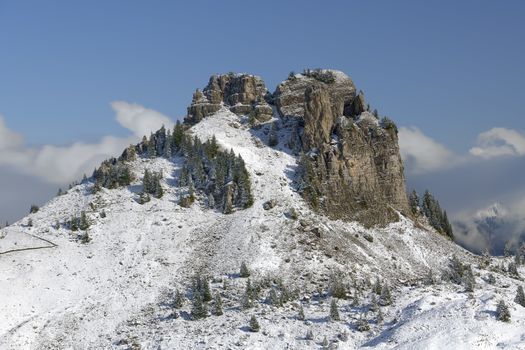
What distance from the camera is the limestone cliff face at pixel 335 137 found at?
101 metres

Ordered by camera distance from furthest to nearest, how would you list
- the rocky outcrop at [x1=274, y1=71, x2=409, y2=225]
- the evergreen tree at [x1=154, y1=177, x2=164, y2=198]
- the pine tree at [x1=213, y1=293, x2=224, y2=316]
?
the rocky outcrop at [x1=274, y1=71, x2=409, y2=225] → the evergreen tree at [x1=154, y1=177, x2=164, y2=198] → the pine tree at [x1=213, y1=293, x2=224, y2=316]

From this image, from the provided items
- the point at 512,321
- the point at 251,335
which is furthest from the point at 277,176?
the point at 512,321

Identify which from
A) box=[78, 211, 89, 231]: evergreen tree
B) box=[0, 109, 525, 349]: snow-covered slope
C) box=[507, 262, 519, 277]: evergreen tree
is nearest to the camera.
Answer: box=[0, 109, 525, 349]: snow-covered slope

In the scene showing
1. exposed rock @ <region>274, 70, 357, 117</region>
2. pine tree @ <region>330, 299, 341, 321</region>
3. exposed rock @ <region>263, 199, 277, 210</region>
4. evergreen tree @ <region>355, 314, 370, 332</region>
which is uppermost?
exposed rock @ <region>274, 70, 357, 117</region>

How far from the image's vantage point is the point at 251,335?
58969mm

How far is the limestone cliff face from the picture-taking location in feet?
331

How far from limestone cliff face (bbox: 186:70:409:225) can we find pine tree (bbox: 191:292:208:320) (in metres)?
35.9

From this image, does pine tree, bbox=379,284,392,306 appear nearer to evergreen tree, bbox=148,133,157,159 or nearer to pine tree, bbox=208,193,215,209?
pine tree, bbox=208,193,215,209

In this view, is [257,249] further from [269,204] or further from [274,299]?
[274,299]

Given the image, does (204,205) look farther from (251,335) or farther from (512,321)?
(512,321)

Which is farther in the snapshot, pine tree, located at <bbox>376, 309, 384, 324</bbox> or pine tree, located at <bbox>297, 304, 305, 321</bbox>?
pine tree, located at <bbox>297, 304, 305, 321</bbox>

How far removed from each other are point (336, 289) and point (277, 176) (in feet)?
121

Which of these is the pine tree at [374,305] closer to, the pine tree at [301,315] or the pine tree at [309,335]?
the pine tree at [301,315]

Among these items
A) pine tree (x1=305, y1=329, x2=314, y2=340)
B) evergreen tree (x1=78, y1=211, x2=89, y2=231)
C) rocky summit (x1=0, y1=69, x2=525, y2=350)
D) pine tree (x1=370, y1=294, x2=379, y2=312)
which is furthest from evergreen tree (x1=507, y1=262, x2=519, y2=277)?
evergreen tree (x1=78, y1=211, x2=89, y2=231)
